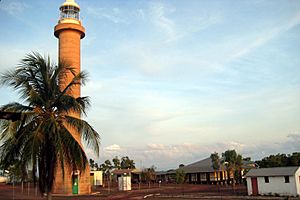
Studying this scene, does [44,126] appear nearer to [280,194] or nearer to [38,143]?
[38,143]

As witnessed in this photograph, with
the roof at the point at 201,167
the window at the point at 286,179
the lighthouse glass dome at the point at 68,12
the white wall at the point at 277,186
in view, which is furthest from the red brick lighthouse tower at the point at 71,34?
the roof at the point at 201,167

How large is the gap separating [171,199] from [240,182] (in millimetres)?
36535

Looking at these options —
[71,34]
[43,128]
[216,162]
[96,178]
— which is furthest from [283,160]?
[43,128]

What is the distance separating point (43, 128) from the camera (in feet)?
42.3

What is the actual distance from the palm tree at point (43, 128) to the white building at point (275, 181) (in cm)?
2740

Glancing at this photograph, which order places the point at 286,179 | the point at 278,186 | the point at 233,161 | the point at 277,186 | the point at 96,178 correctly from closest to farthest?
the point at 286,179
the point at 278,186
the point at 277,186
the point at 233,161
the point at 96,178

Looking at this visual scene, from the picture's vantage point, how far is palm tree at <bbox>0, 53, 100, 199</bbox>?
42.4 ft

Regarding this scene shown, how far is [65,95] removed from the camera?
13.8 metres

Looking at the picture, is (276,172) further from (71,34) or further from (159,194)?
(71,34)

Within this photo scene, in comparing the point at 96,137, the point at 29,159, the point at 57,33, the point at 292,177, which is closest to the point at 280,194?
the point at 292,177

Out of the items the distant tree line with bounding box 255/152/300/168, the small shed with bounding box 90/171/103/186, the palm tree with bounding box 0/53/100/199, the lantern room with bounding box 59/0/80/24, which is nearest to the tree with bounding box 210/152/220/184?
the distant tree line with bounding box 255/152/300/168

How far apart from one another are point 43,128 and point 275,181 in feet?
99.6

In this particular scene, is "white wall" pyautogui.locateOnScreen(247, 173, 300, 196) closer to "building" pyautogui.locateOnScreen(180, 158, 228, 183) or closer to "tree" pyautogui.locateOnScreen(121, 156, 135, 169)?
"building" pyautogui.locateOnScreen(180, 158, 228, 183)

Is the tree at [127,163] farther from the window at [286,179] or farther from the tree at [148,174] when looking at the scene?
the window at [286,179]
